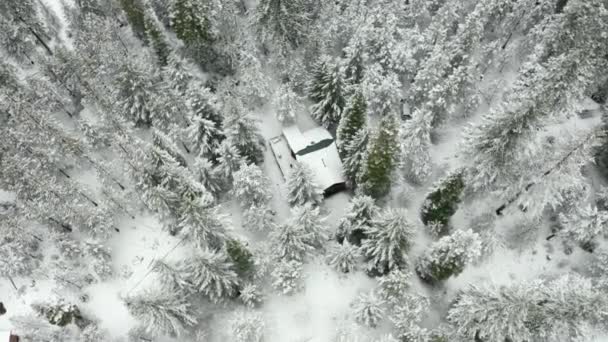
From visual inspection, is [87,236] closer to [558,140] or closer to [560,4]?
[558,140]

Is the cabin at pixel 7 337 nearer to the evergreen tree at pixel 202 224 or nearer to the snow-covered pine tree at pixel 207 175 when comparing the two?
the evergreen tree at pixel 202 224

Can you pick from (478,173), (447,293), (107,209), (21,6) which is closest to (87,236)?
(107,209)

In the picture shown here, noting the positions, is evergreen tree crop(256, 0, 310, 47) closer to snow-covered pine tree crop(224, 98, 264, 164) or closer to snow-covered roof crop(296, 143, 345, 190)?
snow-covered pine tree crop(224, 98, 264, 164)

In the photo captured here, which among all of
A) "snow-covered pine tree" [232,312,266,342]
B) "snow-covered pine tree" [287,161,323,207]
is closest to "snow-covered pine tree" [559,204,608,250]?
"snow-covered pine tree" [287,161,323,207]

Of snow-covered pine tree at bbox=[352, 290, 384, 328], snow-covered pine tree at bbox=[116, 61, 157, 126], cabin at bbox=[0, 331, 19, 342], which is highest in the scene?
snow-covered pine tree at bbox=[116, 61, 157, 126]

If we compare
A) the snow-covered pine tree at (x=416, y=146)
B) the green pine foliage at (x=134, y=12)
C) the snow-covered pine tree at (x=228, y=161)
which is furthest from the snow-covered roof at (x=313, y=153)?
the green pine foliage at (x=134, y=12)

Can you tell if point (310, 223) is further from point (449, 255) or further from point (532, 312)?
point (532, 312)

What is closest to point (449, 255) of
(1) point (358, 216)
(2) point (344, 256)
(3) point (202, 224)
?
(1) point (358, 216)
